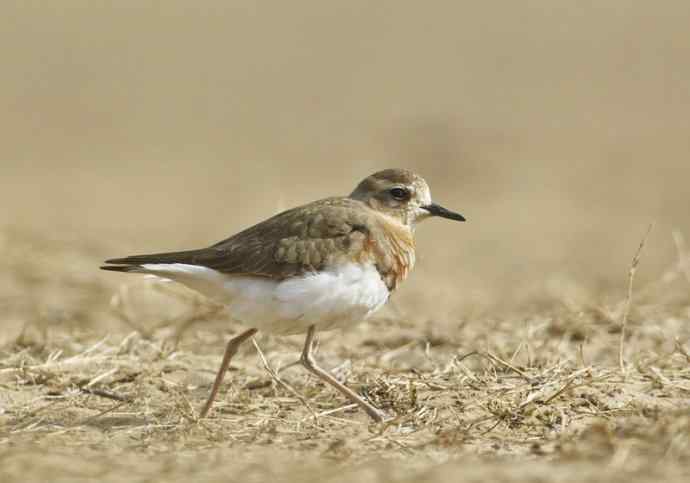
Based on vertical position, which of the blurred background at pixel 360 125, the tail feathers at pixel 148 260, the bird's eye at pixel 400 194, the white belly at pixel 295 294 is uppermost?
the blurred background at pixel 360 125

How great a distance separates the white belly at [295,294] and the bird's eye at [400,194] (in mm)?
795

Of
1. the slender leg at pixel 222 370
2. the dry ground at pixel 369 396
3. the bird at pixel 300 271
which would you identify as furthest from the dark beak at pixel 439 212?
the slender leg at pixel 222 370

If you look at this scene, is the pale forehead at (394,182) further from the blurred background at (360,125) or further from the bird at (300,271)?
the blurred background at (360,125)

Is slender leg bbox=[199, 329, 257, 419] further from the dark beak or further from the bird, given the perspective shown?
the dark beak

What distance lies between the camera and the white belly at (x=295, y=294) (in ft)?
18.0

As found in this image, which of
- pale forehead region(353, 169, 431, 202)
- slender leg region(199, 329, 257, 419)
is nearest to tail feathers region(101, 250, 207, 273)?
Answer: slender leg region(199, 329, 257, 419)

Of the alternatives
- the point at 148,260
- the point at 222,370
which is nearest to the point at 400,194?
the point at 222,370

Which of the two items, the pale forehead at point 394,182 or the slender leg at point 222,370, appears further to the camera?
the pale forehead at point 394,182

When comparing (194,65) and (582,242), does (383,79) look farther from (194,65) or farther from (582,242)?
(582,242)

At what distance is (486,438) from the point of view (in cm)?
523

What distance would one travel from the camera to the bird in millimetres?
5520

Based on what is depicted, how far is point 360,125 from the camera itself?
19297mm

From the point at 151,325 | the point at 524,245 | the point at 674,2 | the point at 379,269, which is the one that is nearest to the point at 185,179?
the point at 524,245

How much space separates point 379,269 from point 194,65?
17.5 m
